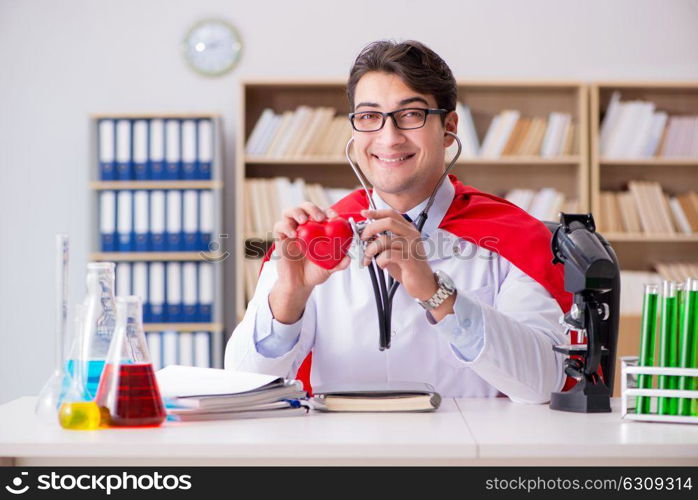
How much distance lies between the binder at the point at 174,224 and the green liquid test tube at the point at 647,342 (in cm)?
298

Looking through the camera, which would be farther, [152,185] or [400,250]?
[152,185]

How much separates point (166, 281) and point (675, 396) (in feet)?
10.1

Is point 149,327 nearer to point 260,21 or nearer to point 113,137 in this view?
point 113,137

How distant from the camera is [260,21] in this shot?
4.38m

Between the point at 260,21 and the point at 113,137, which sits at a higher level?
the point at 260,21

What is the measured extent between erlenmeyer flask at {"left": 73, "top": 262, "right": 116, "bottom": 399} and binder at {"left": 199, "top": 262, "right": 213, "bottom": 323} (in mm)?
2717

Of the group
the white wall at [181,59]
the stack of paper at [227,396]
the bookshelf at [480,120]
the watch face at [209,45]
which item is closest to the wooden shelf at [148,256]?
the bookshelf at [480,120]

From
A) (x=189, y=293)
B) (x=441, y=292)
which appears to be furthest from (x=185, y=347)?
(x=441, y=292)

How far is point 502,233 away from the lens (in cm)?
187

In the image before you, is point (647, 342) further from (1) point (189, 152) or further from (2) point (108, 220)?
(2) point (108, 220)

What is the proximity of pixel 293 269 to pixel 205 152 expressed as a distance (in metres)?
2.54

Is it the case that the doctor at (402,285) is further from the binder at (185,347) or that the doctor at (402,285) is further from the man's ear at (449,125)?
the binder at (185,347)

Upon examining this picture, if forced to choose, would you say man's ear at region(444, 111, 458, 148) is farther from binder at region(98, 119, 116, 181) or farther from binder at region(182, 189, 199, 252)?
binder at region(98, 119, 116, 181)
